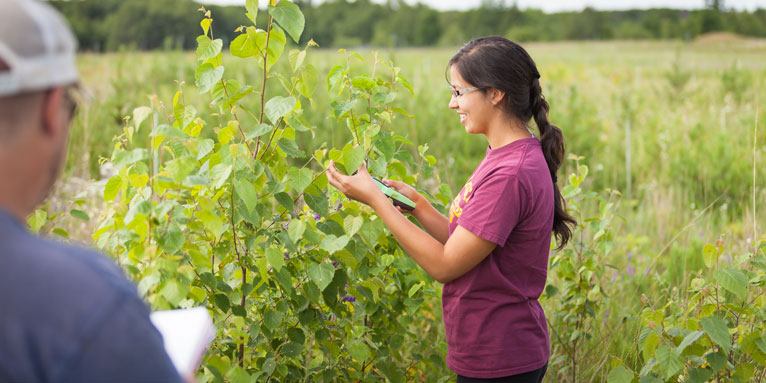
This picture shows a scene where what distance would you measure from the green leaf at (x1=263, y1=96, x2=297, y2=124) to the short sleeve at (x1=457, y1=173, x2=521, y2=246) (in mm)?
501

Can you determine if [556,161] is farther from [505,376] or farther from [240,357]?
[240,357]

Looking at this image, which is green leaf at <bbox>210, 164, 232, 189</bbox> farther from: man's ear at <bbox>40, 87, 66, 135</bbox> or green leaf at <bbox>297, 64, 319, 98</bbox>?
man's ear at <bbox>40, 87, 66, 135</bbox>

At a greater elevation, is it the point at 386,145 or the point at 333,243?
the point at 386,145

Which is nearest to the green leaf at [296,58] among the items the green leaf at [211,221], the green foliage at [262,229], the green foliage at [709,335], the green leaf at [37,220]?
the green foliage at [262,229]

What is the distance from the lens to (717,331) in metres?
1.79

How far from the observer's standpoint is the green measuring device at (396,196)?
1.76 metres

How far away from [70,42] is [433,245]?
3.46ft

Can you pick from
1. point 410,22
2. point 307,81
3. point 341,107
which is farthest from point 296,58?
point 410,22

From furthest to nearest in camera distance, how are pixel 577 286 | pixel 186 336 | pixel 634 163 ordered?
pixel 634 163, pixel 577 286, pixel 186 336

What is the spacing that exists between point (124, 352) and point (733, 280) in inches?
67.6

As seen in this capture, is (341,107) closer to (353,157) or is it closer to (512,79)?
(353,157)

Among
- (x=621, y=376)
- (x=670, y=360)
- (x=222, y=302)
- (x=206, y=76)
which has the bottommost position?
(x=621, y=376)

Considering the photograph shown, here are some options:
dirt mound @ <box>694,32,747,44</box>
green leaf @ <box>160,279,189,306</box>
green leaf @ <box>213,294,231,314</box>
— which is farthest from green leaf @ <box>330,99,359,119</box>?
dirt mound @ <box>694,32,747,44</box>

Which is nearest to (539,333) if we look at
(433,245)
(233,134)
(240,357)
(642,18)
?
(433,245)
